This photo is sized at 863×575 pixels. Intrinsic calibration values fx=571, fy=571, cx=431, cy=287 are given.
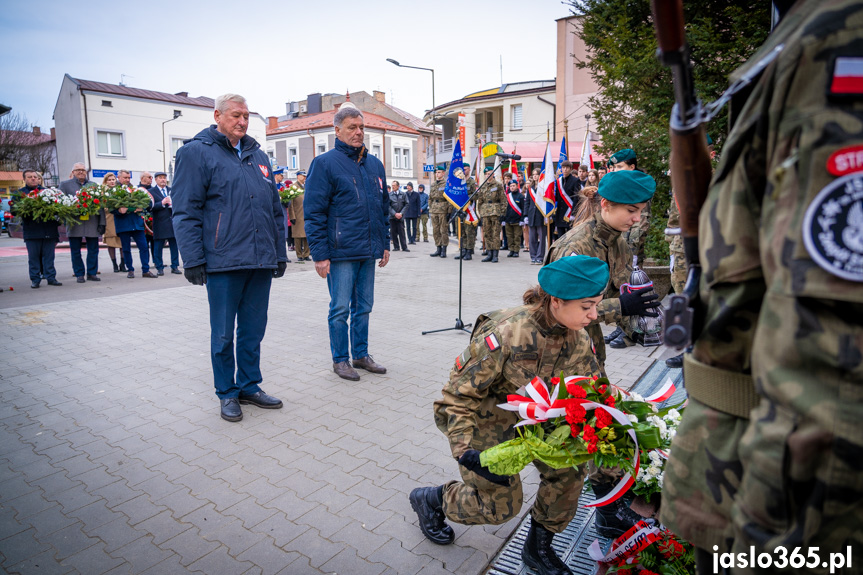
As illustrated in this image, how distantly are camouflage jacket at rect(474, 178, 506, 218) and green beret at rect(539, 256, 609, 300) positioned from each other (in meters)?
12.7

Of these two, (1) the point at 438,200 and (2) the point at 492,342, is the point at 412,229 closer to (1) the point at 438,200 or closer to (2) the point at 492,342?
(1) the point at 438,200

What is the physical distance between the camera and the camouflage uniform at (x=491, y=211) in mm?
15219

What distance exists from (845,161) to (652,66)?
931 centimetres

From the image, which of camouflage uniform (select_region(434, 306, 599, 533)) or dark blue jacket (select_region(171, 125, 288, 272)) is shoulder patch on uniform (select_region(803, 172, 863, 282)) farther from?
dark blue jacket (select_region(171, 125, 288, 272))

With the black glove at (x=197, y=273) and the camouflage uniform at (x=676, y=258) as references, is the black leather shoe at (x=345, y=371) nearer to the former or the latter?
the black glove at (x=197, y=273)

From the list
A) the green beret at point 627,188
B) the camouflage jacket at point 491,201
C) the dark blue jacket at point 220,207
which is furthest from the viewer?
the camouflage jacket at point 491,201

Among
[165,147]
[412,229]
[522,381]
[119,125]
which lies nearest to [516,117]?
[412,229]

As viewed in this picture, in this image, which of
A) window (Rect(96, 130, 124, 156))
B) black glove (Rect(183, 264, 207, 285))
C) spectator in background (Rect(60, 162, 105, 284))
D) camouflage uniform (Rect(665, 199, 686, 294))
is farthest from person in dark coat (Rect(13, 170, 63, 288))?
window (Rect(96, 130, 124, 156))

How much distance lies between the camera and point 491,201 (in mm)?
15312

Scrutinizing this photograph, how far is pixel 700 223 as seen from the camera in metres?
1.34

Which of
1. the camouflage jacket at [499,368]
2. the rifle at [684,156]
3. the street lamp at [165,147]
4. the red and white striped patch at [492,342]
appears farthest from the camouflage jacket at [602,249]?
the street lamp at [165,147]

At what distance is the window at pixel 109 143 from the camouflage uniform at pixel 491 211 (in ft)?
109

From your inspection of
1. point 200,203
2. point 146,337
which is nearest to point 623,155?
point 200,203

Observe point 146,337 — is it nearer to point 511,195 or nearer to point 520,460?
point 520,460
